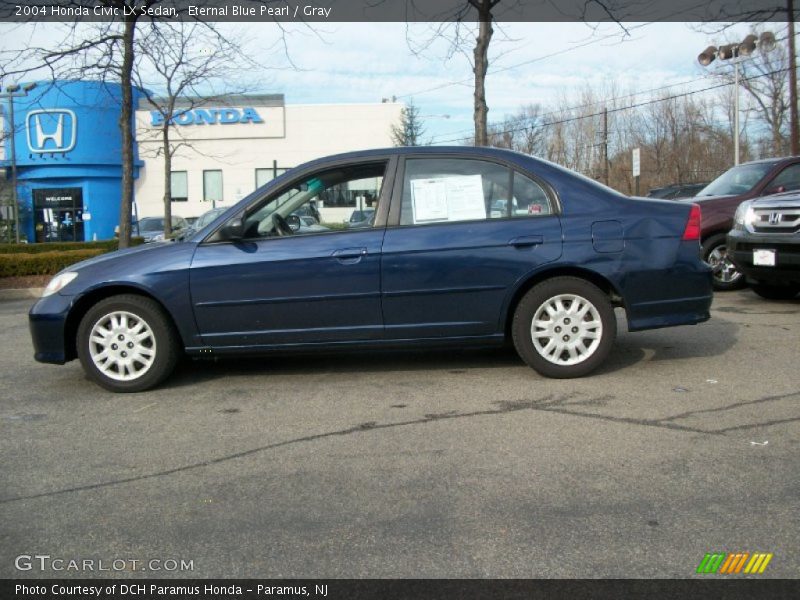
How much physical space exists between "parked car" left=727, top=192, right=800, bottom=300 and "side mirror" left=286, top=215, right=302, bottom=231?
536cm

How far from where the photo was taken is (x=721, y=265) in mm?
9812

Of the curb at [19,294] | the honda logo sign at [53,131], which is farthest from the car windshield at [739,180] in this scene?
the honda logo sign at [53,131]

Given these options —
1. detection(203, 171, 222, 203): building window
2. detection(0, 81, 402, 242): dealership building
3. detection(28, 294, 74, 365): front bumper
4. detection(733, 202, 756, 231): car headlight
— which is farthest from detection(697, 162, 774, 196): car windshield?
detection(203, 171, 222, 203): building window

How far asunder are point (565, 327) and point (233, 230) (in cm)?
246

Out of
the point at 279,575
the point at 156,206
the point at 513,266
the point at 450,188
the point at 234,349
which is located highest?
the point at 156,206

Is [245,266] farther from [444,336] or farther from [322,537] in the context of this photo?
[322,537]

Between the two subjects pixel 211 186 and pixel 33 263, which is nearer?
pixel 33 263

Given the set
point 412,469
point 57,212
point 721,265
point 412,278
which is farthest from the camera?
point 57,212

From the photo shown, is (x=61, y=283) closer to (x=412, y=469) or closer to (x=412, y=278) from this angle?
(x=412, y=278)

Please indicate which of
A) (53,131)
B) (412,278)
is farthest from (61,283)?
(53,131)

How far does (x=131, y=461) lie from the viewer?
12.9 ft

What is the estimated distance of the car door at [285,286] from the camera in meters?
5.10

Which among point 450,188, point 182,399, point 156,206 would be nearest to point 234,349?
point 182,399

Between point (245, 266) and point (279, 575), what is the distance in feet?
Result: 9.21
